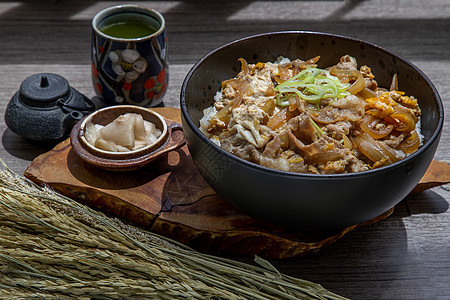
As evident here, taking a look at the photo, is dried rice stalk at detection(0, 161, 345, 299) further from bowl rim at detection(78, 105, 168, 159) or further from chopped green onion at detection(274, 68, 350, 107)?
chopped green onion at detection(274, 68, 350, 107)

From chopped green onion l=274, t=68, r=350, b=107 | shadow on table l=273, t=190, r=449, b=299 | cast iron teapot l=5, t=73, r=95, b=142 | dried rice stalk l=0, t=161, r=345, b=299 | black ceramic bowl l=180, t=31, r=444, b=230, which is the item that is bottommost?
shadow on table l=273, t=190, r=449, b=299

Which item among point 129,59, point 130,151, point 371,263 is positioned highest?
point 129,59

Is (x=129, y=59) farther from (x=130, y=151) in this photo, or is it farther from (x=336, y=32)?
(x=336, y=32)

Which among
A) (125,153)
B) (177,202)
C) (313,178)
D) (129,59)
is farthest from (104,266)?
(129,59)

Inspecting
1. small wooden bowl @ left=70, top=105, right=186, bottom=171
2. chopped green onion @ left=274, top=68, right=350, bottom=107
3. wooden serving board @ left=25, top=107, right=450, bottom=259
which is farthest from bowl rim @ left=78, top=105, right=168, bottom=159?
chopped green onion @ left=274, top=68, right=350, bottom=107

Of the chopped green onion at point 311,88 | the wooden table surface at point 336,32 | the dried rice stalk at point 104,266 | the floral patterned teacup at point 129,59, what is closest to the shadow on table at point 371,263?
the wooden table surface at point 336,32

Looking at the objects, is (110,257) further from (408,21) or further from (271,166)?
(408,21)
